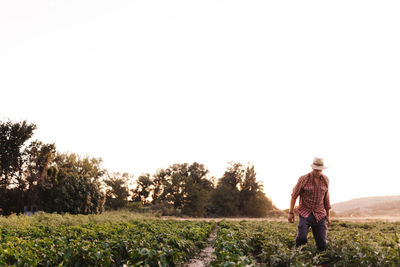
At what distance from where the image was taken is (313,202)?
7.35 meters

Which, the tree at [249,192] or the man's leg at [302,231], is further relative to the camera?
the tree at [249,192]

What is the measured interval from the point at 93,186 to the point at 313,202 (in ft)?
107

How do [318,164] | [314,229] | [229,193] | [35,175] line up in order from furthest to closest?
1. [229,193]
2. [35,175]
3. [314,229]
4. [318,164]

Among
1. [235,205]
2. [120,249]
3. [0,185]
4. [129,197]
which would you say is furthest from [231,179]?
[120,249]

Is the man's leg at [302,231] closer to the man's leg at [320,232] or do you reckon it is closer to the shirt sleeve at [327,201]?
the man's leg at [320,232]

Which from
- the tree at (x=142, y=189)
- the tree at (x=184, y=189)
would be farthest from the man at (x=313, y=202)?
the tree at (x=142, y=189)

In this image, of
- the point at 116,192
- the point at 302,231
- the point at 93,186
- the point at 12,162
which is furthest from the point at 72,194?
the point at 302,231

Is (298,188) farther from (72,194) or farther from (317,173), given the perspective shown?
(72,194)

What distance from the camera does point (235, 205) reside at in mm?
52094

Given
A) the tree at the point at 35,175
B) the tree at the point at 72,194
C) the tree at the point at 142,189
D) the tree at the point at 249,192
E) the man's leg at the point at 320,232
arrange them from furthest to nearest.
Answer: the tree at the point at 142,189 → the tree at the point at 249,192 → the tree at the point at 35,175 → the tree at the point at 72,194 → the man's leg at the point at 320,232

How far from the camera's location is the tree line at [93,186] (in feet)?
121

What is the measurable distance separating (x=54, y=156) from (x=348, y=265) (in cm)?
4030

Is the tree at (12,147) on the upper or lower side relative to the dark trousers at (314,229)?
upper

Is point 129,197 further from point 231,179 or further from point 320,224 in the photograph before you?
point 320,224
